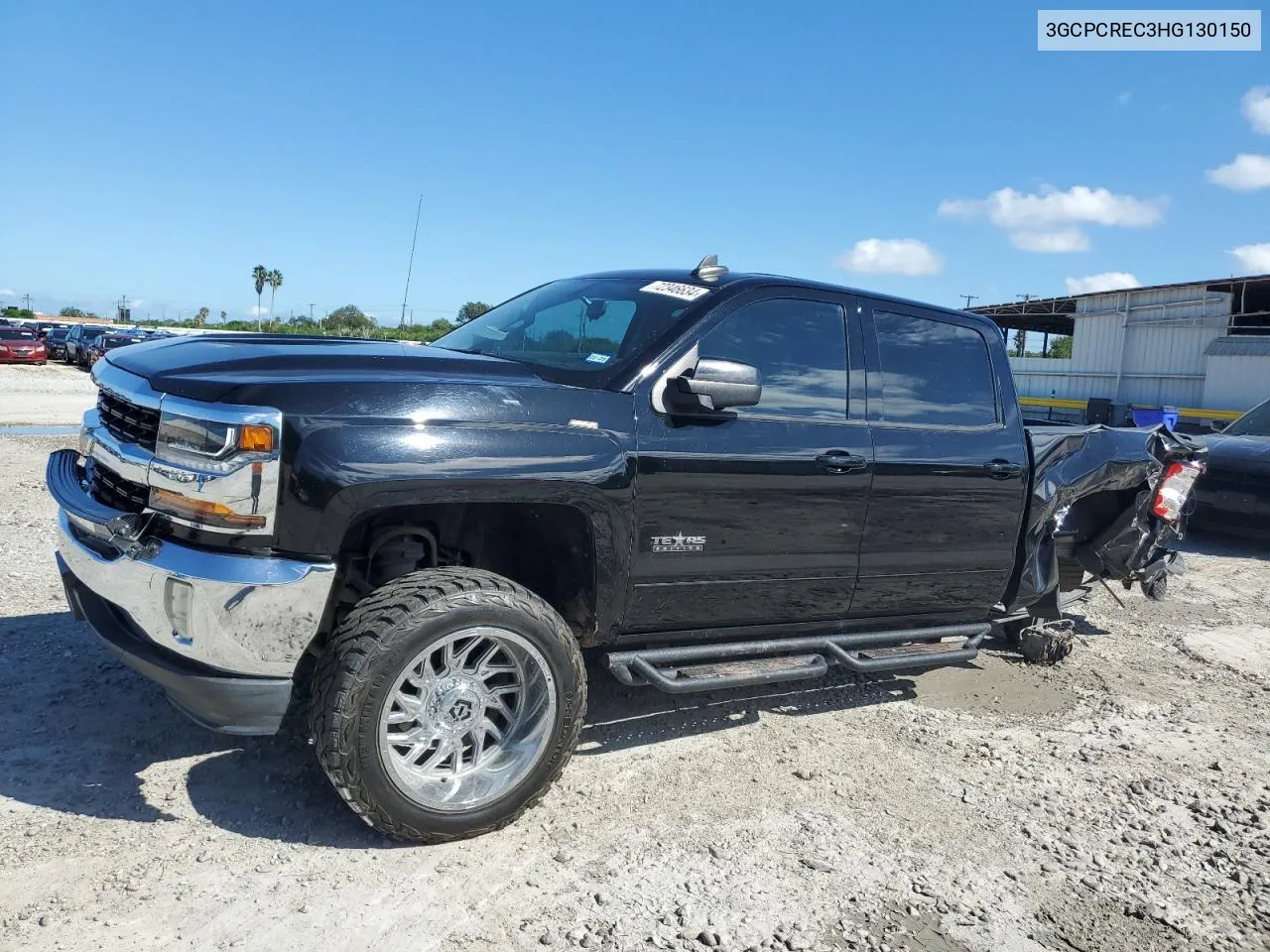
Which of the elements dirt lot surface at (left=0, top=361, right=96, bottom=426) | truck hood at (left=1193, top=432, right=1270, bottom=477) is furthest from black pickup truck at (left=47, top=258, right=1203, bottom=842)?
dirt lot surface at (left=0, top=361, right=96, bottom=426)

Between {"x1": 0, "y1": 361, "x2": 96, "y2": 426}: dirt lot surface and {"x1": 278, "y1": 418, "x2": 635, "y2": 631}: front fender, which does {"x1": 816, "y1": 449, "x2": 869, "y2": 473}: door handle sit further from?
{"x1": 0, "y1": 361, "x2": 96, "y2": 426}: dirt lot surface

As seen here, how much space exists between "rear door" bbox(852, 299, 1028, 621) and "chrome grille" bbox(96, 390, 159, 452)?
110 inches

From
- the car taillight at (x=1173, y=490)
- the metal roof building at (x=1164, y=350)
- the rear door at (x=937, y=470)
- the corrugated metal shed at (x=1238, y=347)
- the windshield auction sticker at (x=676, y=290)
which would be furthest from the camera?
the metal roof building at (x=1164, y=350)

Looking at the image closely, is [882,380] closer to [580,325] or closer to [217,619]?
[580,325]

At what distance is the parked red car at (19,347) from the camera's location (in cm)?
3356

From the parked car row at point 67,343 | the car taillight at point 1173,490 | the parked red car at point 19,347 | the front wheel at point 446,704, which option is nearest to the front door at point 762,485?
the front wheel at point 446,704

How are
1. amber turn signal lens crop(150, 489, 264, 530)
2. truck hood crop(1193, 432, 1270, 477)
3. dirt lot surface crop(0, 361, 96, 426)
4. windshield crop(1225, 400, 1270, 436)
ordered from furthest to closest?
dirt lot surface crop(0, 361, 96, 426) → windshield crop(1225, 400, 1270, 436) → truck hood crop(1193, 432, 1270, 477) → amber turn signal lens crop(150, 489, 264, 530)

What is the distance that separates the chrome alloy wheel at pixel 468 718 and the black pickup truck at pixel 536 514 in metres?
0.01

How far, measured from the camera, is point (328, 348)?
366cm

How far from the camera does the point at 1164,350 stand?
26359mm

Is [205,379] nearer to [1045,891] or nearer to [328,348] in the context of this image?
[328,348]

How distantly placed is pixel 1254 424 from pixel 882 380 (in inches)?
292

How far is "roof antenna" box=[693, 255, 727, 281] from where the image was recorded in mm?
4191

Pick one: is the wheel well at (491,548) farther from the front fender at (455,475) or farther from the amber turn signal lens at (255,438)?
the amber turn signal lens at (255,438)
